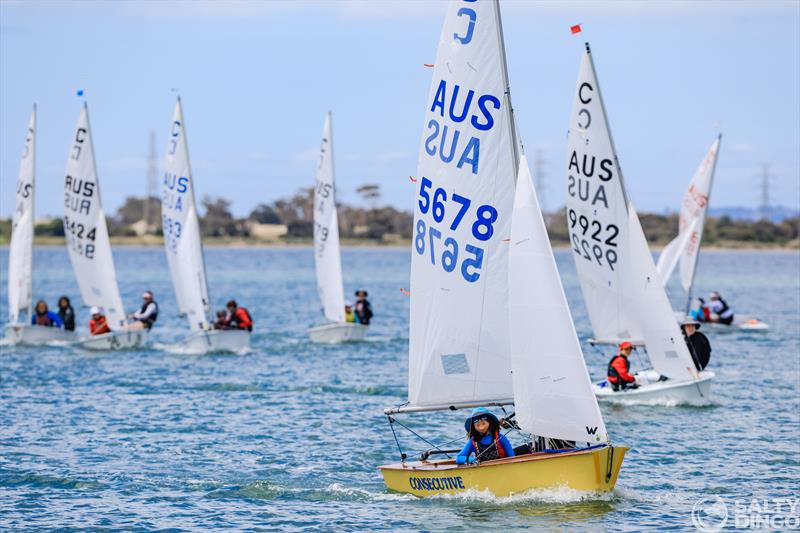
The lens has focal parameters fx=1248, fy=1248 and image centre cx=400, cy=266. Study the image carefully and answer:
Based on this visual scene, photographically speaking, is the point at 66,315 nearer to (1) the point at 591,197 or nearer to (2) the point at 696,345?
(1) the point at 591,197

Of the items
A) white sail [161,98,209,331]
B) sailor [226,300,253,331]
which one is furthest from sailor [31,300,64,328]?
sailor [226,300,253,331]

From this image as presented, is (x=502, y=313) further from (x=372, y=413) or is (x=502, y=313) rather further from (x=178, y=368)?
(x=178, y=368)

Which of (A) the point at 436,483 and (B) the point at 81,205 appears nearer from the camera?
(A) the point at 436,483

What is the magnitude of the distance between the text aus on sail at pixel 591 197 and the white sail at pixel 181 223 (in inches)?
512

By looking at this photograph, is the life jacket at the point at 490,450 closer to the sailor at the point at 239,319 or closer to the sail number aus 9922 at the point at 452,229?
→ the sail number aus 9922 at the point at 452,229

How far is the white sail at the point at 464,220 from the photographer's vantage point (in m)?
16.3

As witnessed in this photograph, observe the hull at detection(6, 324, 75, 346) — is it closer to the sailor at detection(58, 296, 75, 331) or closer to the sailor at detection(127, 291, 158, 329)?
the sailor at detection(58, 296, 75, 331)

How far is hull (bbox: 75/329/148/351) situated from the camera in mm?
36219

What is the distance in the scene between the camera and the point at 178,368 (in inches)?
1284

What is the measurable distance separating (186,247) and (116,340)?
3.45m

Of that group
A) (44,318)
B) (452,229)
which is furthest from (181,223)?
(452,229)

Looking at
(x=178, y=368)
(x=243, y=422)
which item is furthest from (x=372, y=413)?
(x=178, y=368)

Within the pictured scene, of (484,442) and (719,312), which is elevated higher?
(719,312)

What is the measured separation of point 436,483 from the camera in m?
16.5
